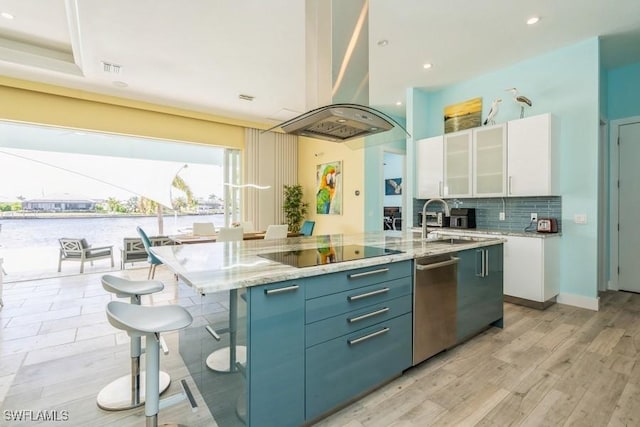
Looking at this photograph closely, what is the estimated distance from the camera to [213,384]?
1533mm

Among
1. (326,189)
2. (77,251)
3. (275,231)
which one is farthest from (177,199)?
(326,189)

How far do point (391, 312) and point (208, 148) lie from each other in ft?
19.7

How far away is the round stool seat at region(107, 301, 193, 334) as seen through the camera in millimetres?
1229

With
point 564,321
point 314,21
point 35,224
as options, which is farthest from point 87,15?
point 564,321

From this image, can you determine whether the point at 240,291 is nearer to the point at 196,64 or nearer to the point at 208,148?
the point at 196,64

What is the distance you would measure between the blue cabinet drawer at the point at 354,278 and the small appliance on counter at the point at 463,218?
269cm

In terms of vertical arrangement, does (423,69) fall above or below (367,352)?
above

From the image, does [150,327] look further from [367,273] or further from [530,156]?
[530,156]

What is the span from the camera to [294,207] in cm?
712

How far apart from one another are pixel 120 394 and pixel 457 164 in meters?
4.38

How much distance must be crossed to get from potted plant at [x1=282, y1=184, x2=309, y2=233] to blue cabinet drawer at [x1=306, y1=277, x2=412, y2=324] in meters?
5.28

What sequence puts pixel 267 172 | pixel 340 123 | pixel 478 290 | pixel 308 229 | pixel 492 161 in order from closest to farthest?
pixel 340 123 → pixel 478 290 → pixel 492 161 → pixel 308 229 → pixel 267 172

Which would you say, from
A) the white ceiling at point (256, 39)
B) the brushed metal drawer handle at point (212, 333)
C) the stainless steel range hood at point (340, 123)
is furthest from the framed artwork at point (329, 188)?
the brushed metal drawer handle at point (212, 333)

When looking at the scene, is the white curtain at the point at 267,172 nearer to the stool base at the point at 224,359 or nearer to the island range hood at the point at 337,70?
the island range hood at the point at 337,70
